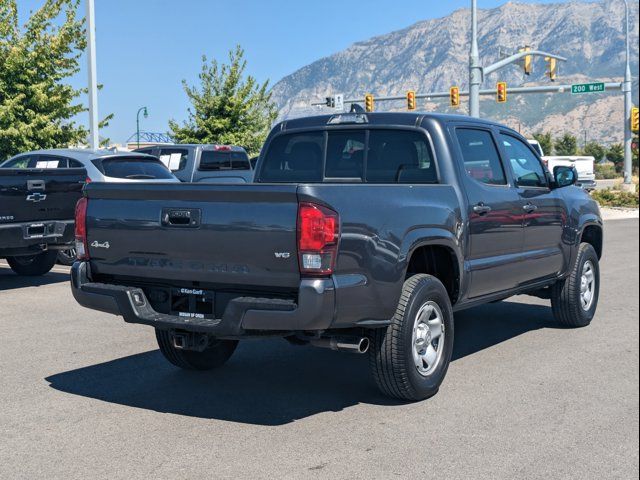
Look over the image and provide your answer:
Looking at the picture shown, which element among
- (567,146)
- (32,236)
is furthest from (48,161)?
(567,146)

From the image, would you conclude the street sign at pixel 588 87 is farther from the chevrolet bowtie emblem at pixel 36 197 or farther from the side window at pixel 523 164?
the side window at pixel 523 164

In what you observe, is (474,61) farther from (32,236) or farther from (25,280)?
(32,236)

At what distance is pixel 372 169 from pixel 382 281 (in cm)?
160

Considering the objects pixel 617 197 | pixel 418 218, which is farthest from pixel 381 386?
pixel 617 197

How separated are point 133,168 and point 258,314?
8.75 m

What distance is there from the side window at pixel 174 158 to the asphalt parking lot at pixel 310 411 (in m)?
11.0

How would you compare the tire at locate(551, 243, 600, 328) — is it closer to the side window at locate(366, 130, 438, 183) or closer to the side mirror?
the side mirror

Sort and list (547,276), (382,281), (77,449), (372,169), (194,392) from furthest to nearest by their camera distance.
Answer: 1. (547,276)
2. (372,169)
3. (194,392)
4. (382,281)
5. (77,449)

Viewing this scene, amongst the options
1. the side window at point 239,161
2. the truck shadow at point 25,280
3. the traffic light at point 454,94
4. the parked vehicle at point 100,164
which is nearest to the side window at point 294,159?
the truck shadow at point 25,280

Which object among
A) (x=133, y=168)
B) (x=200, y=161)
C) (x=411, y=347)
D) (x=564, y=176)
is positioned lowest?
(x=411, y=347)

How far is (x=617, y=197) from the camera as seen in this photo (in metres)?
33.1

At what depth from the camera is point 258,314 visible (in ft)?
15.6

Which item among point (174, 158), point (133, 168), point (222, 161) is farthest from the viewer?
point (222, 161)

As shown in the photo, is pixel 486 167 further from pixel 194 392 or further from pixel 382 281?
pixel 194 392
